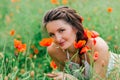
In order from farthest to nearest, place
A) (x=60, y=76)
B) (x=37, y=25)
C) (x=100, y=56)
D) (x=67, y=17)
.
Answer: (x=37, y=25) → (x=67, y=17) → (x=100, y=56) → (x=60, y=76)

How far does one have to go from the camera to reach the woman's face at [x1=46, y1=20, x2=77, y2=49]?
136 inches

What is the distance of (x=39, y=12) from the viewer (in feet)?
22.6

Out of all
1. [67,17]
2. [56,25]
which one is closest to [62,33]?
[56,25]

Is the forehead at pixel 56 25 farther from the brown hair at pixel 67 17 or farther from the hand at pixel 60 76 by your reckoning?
the hand at pixel 60 76

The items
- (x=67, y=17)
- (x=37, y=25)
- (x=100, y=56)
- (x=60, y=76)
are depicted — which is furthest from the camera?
(x=37, y=25)

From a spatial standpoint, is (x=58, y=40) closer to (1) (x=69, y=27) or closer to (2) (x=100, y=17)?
(1) (x=69, y=27)

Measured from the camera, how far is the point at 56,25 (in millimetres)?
3521

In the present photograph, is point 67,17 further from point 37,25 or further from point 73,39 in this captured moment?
point 37,25

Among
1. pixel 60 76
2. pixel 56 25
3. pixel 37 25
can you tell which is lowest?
pixel 60 76

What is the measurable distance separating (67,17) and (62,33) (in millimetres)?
187

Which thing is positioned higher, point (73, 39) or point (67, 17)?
point (67, 17)

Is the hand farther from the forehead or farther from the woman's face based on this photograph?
the forehead

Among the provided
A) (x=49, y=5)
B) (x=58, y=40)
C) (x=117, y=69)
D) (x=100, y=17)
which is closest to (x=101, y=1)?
(x=49, y=5)

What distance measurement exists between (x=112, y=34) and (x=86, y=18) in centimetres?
67
